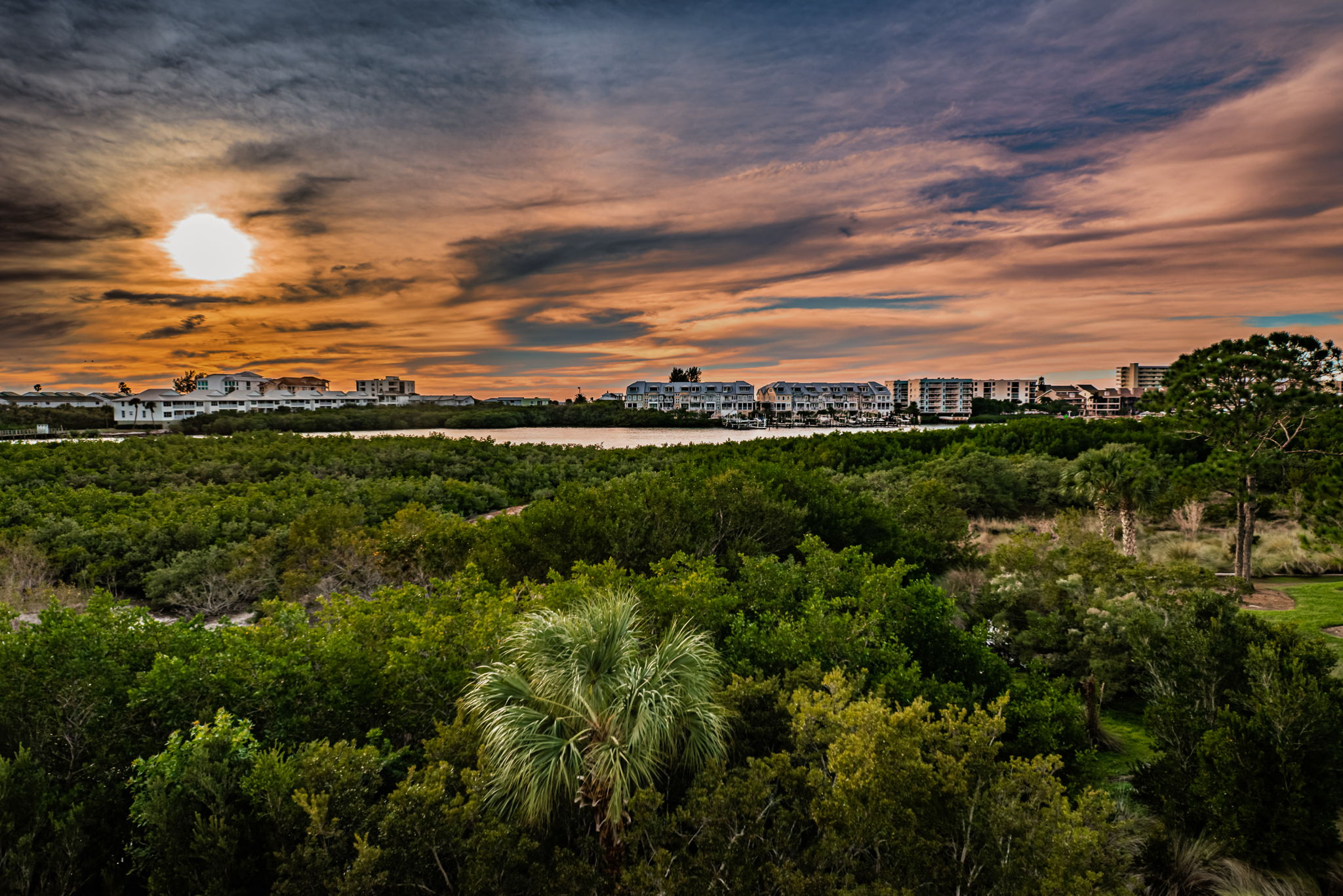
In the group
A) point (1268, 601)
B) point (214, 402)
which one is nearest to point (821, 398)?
point (214, 402)

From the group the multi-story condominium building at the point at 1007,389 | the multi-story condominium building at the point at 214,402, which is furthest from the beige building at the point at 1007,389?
the multi-story condominium building at the point at 214,402

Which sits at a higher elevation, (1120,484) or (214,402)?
(214,402)

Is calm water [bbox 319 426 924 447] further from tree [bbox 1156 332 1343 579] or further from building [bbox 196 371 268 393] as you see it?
building [bbox 196 371 268 393]

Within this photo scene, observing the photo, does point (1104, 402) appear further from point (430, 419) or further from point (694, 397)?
point (430, 419)

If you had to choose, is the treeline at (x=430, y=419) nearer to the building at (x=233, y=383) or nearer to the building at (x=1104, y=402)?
the building at (x=233, y=383)

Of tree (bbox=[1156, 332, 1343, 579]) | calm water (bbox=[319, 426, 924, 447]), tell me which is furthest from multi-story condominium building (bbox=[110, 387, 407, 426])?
tree (bbox=[1156, 332, 1343, 579])
